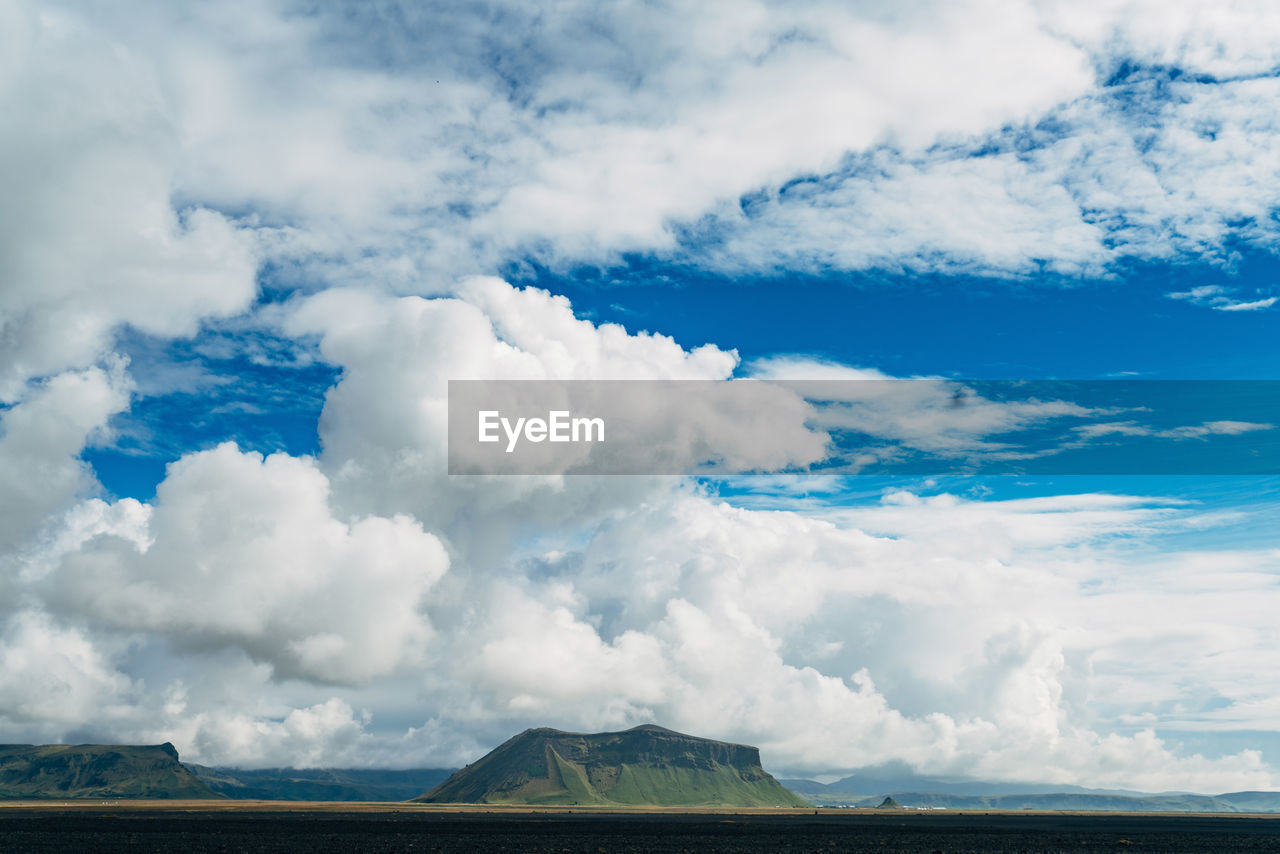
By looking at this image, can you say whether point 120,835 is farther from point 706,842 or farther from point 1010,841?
point 1010,841

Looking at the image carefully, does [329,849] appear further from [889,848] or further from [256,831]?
[889,848]

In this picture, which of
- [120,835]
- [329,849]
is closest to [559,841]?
[329,849]

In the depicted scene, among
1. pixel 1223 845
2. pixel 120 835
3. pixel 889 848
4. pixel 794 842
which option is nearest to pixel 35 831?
pixel 120 835

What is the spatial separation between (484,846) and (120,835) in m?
56.5

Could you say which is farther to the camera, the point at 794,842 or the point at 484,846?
the point at 794,842

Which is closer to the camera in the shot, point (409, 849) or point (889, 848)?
point (409, 849)

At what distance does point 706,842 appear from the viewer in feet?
404

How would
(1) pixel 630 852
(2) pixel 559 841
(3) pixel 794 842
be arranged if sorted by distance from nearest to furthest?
(1) pixel 630 852, (2) pixel 559 841, (3) pixel 794 842

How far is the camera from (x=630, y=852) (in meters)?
97.3

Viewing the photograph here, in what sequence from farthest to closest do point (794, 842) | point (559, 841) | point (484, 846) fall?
point (794, 842), point (559, 841), point (484, 846)

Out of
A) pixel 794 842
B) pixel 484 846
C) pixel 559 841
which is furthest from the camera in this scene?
pixel 794 842

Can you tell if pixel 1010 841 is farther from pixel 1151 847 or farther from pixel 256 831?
pixel 256 831

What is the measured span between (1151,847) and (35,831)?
159 metres

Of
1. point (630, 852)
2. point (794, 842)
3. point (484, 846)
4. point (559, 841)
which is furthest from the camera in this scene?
point (794, 842)
